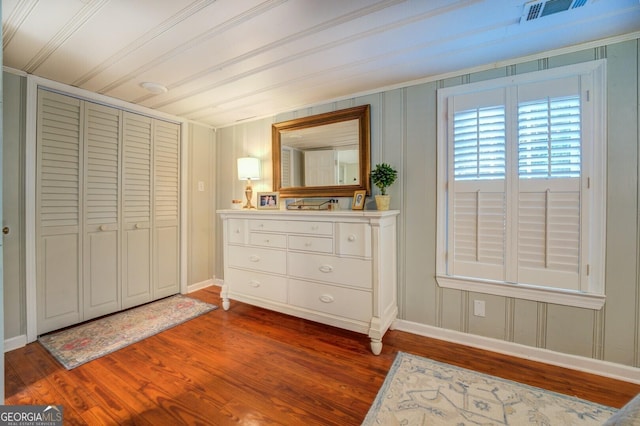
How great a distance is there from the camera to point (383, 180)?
2.41 m

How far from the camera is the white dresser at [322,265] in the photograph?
85.0 inches

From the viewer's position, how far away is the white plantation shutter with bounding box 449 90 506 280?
83.7 inches

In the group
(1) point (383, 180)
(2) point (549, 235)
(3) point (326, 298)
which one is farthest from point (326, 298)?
(2) point (549, 235)

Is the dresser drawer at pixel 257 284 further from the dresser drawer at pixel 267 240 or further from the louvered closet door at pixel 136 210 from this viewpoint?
the louvered closet door at pixel 136 210

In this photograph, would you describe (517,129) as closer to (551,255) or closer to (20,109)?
(551,255)

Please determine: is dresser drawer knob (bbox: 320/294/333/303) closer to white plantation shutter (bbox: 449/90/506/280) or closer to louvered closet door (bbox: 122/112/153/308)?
white plantation shutter (bbox: 449/90/506/280)

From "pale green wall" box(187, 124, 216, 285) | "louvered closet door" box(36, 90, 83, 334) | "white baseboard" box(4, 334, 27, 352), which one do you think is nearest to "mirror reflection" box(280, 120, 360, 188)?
"pale green wall" box(187, 124, 216, 285)

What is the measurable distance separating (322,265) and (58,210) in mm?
2403

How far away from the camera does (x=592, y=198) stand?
1864 millimetres

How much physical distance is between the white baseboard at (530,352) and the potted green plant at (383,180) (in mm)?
1095

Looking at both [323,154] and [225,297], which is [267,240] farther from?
[323,154]

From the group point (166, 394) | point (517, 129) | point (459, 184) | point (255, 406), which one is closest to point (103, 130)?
point (166, 394)

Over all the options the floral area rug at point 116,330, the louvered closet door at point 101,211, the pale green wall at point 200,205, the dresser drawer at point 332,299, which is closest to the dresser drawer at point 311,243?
the dresser drawer at point 332,299

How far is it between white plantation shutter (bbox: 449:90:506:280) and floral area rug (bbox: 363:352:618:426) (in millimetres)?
770
